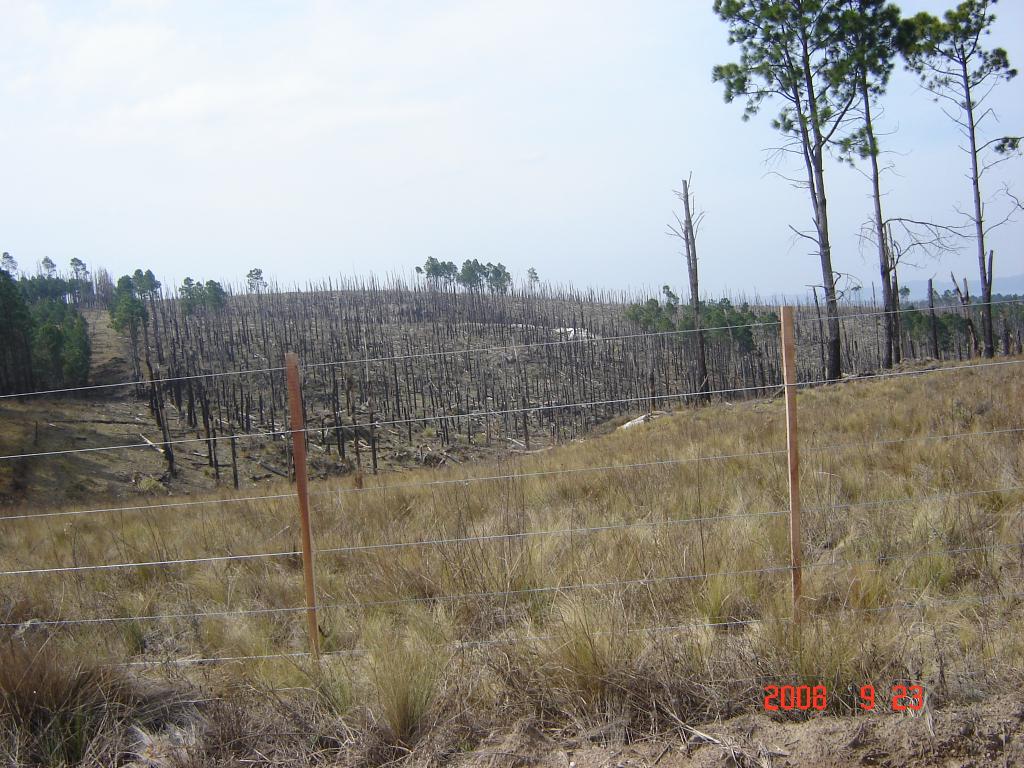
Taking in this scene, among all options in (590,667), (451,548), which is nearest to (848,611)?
(590,667)

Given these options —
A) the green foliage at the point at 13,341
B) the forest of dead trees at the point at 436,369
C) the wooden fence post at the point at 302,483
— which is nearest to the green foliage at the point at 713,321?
the forest of dead trees at the point at 436,369

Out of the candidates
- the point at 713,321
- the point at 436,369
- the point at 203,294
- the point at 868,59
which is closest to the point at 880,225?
the point at 868,59

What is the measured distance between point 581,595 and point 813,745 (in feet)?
4.72

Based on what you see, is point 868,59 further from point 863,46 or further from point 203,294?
point 203,294

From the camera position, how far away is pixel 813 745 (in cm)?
282

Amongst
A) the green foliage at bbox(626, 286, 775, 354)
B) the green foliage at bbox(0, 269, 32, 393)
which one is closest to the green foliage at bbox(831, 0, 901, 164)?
the green foliage at bbox(626, 286, 775, 354)

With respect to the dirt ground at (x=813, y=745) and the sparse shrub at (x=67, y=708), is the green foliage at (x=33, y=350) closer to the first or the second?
the sparse shrub at (x=67, y=708)

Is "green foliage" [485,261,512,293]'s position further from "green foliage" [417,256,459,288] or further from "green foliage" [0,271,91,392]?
"green foliage" [0,271,91,392]

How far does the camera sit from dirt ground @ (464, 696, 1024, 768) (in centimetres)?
276

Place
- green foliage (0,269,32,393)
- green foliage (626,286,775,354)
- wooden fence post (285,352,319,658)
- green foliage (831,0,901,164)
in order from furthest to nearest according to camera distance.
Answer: green foliage (626,286,775,354)
green foliage (0,269,32,393)
green foliage (831,0,901,164)
wooden fence post (285,352,319,658)

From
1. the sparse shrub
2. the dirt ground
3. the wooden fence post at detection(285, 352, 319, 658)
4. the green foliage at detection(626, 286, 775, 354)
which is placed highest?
the green foliage at detection(626, 286, 775, 354)

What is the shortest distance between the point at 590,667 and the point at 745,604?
1150 mm

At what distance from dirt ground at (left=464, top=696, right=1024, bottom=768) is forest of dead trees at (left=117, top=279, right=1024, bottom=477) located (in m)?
28.0

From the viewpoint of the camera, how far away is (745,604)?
154 inches
